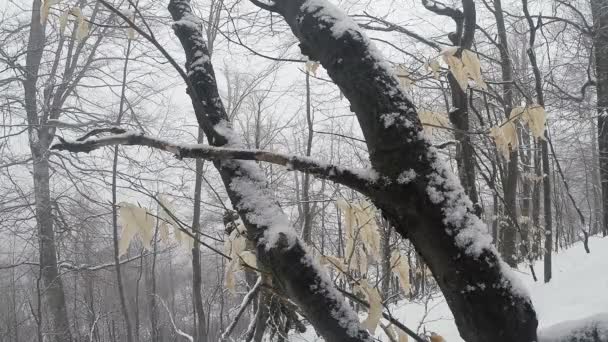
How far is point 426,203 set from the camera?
0.80m

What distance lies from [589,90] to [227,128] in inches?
454

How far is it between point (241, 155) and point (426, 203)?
0.39 meters

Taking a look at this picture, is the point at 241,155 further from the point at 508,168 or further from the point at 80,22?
the point at 508,168

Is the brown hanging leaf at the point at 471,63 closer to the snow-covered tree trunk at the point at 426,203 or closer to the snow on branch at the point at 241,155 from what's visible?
the snow-covered tree trunk at the point at 426,203

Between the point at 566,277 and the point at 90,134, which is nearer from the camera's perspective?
the point at 90,134

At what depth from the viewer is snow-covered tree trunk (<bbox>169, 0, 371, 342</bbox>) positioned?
996 mm

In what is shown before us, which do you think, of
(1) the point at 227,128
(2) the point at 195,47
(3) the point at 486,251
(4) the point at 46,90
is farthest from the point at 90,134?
(4) the point at 46,90

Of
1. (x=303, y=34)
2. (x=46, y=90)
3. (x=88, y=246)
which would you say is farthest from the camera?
(x=88, y=246)

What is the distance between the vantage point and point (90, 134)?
97cm

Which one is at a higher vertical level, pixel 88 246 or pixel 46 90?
pixel 46 90

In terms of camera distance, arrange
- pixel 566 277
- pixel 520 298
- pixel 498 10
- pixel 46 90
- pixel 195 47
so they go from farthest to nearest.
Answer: pixel 46 90 → pixel 498 10 → pixel 566 277 → pixel 195 47 → pixel 520 298

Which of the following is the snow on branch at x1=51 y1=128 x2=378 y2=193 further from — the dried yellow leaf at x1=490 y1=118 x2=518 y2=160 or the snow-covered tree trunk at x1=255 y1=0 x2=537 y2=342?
the dried yellow leaf at x1=490 y1=118 x2=518 y2=160

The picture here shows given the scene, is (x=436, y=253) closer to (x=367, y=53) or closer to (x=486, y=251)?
(x=486, y=251)

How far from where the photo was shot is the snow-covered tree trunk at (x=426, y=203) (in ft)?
2.50
